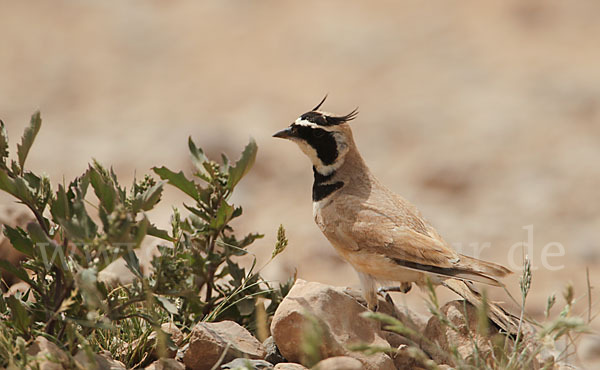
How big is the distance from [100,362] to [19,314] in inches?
15.6

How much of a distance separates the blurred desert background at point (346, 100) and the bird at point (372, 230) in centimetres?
323

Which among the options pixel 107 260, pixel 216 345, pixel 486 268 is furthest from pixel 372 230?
pixel 107 260

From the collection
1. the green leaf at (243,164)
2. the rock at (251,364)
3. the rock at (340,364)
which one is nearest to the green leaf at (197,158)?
the green leaf at (243,164)

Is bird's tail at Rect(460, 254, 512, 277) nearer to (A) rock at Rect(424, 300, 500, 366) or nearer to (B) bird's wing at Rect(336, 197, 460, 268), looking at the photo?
(B) bird's wing at Rect(336, 197, 460, 268)

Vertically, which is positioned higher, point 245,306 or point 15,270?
point 15,270

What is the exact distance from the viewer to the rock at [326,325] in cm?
368

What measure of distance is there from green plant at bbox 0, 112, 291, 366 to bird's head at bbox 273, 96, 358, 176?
102 centimetres

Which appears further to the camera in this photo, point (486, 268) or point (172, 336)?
point (486, 268)

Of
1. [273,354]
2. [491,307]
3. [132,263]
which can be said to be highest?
[132,263]

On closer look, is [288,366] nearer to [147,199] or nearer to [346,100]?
[147,199]

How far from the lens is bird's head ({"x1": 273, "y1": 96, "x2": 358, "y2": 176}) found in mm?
5000

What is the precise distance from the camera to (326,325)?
3711mm

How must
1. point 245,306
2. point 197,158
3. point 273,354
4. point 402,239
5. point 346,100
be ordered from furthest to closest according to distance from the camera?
point 346,100, point 402,239, point 245,306, point 197,158, point 273,354

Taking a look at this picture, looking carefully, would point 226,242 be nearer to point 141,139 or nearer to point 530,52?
point 141,139
